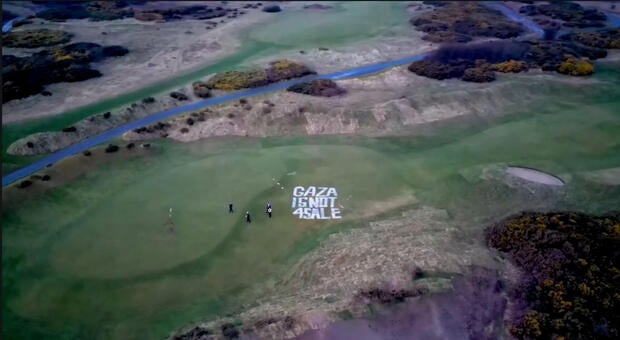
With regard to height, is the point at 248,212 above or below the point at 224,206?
below

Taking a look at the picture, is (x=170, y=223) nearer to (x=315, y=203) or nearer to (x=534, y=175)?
(x=315, y=203)

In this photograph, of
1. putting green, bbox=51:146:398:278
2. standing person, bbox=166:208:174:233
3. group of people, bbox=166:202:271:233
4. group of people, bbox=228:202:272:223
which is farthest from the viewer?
group of people, bbox=228:202:272:223

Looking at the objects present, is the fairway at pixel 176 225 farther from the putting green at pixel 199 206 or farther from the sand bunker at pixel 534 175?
the sand bunker at pixel 534 175

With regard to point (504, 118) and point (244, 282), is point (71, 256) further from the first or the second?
point (504, 118)

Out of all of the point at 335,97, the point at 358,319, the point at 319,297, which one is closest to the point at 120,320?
the point at 319,297

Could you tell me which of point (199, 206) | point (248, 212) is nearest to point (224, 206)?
point (199, 206)

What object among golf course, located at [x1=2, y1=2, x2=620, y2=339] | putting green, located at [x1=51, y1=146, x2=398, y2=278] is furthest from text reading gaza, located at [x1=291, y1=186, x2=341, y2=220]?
putting green, located at [x1=51, y1=146, x2=398, y2=278]

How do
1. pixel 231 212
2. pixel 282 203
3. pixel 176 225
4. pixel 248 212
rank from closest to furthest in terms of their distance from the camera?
pixel 176 225, pixel 231 212, pixel 248 212, pixel 282 203

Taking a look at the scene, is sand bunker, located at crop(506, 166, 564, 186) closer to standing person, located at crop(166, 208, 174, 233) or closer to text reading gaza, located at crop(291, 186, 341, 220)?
text reading gaza, located at crop(291, 186, 341, 220)

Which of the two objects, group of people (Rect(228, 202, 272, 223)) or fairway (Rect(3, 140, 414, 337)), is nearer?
fairway (Rect(3, 140, 414, 337))
